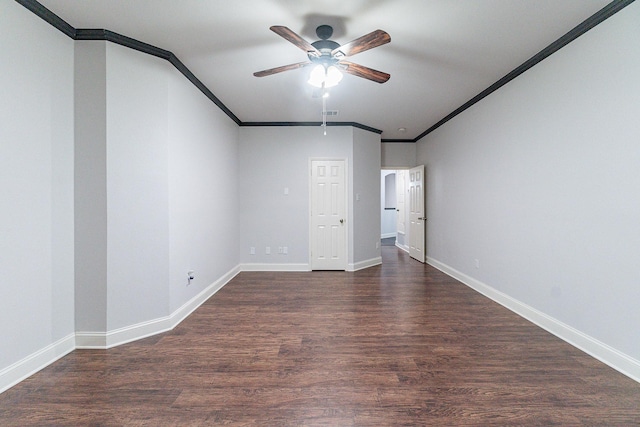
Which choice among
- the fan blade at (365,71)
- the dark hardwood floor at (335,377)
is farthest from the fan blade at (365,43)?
the dark hardwood floor at (335,377)

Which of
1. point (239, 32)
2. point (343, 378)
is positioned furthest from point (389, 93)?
point (343, 378)

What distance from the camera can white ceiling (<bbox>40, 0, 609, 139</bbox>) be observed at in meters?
2.21

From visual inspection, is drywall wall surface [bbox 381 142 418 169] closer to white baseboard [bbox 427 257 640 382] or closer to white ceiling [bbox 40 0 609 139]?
white ceiling [bbox 40 0 609 139]

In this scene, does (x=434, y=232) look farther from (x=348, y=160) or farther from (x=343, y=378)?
(x=343, y=378)

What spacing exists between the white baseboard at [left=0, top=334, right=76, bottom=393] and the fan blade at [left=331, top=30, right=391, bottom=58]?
3212mm

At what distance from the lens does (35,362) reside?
6.95 feet

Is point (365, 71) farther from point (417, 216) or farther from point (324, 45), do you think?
point (417, 216)

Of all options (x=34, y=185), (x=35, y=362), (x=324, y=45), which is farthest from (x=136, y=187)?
(x=324, y=45)

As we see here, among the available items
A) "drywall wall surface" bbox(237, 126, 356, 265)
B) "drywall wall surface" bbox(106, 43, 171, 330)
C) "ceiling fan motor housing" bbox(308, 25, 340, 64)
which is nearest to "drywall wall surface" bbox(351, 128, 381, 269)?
"drywall wall surface" bbox(237, 126, 356, 265)

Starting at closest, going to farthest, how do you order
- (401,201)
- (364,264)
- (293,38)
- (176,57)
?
(293,38) → (176,57) → (364,264) → (401,201)

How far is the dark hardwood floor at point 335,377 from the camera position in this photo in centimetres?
168

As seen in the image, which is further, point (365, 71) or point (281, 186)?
point (281, 186)

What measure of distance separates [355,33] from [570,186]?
7.47ft

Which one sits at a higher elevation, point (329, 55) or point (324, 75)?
point (329, 55)
